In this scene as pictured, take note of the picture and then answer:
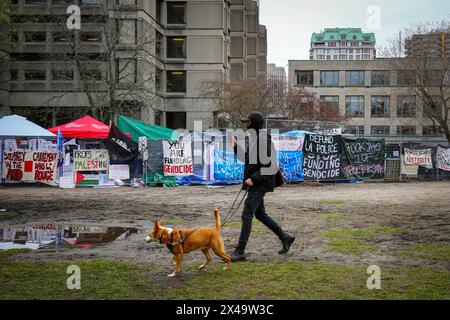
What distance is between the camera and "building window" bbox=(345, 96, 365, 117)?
85188mm

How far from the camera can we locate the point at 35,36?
5438 cm

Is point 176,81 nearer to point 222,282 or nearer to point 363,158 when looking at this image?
point 363,158

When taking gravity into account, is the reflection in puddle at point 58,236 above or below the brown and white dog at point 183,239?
below

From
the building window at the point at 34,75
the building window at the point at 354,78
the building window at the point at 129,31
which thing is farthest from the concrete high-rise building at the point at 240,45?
the building window at the point at 34,75

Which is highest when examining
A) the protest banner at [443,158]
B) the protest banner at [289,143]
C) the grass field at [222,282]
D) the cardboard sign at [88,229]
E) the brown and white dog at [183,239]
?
the protest banner at [289,143]

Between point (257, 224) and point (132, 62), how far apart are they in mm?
37469

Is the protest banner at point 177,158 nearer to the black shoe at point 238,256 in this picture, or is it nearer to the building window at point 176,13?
the black shoe at point 238,256

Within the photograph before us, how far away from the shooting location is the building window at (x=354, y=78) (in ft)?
285

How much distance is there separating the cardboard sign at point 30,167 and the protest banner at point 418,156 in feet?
57.6

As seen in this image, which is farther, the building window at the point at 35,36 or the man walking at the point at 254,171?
the building window at the point at 35,36

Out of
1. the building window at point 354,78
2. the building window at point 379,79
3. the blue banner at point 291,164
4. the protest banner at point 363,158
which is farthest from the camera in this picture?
the building window at point 354,78
